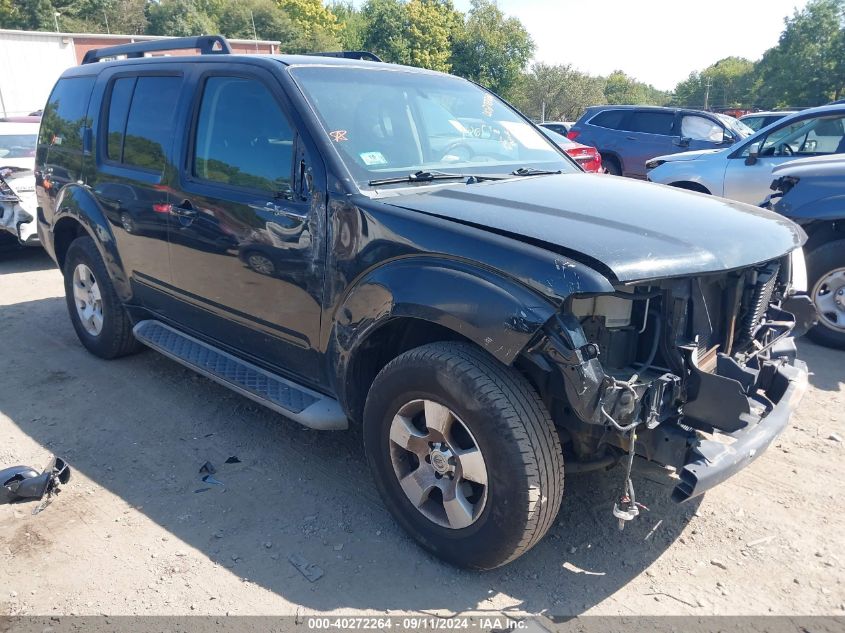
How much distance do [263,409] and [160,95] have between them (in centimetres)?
205

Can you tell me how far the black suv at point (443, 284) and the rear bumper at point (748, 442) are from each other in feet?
0.03

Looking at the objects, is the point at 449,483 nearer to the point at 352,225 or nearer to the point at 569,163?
the point at 352,225

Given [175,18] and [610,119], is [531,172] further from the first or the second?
[175,18]

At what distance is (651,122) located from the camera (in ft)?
42.4

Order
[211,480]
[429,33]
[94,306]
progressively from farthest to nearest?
[429,33]
[94,306]
[211,480]

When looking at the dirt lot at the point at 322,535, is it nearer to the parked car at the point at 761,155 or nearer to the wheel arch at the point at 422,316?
the wheel arch at the point at 422,316

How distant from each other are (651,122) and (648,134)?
32 cm

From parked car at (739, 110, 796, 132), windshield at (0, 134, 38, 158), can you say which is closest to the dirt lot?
windshield at (0, 134, 38, 158)

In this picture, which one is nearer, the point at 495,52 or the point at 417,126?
the point at 417,126

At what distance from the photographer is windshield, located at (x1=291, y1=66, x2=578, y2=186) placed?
320cm

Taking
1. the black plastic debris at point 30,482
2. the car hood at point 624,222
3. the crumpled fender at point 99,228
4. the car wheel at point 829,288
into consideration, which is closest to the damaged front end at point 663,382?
the car hood at point 624,222

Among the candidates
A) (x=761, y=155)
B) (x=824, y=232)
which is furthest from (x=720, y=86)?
(x=824, y=232)

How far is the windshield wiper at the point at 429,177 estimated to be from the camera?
3.10 m

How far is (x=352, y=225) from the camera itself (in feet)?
9.55
